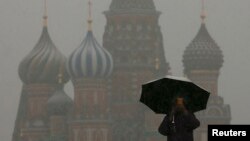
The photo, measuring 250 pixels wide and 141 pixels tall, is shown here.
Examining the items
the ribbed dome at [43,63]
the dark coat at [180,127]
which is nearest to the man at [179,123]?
the dark coat at [180,127]

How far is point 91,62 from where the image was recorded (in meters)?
138

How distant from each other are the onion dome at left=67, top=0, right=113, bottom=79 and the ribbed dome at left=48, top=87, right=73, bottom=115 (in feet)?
8.43

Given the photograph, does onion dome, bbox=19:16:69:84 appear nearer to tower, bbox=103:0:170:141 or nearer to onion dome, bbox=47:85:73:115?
onion dome, bbox=47:85:73:115

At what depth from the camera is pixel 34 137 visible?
143 m

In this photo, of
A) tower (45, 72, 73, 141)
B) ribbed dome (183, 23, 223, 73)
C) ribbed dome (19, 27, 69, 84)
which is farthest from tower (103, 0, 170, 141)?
ribbed dome (19, 27, 69, 84)

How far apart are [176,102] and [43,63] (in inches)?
5244

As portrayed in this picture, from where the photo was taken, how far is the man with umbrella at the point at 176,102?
35.7 ft

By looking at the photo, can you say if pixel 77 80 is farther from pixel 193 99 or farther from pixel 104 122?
pixel 193 99

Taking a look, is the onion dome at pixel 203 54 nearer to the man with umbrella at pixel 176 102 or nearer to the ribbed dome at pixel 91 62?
the ribbed dome at pixel 91 62

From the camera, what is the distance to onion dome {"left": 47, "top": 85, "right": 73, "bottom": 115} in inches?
5300

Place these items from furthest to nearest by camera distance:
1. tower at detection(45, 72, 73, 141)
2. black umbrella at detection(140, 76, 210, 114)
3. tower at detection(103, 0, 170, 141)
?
tower at detection(103, 0, 170, 141)
tower at detection(45, 72, 73, 141)
black umbrella at detection(140, 76, 210, 114)

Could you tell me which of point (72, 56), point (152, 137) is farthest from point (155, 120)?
point (72, 56)

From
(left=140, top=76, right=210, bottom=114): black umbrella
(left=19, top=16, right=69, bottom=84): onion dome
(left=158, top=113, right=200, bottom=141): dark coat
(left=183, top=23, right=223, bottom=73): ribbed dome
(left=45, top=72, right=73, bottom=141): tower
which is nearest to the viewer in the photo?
(left=158, top=113, right=200, bottom=141): dark coat

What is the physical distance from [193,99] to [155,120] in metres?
124
